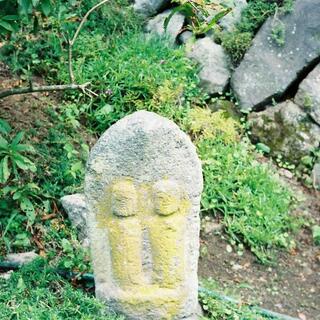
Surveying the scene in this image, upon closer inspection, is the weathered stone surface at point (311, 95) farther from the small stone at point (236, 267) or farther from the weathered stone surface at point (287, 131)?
the small stone at point (236, 267)

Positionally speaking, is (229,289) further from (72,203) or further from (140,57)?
(140,57)

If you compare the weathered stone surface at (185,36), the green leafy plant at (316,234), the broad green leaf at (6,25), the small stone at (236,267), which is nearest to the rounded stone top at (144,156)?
the broad green leaf at (6,25)

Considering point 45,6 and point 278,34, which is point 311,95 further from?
point 45,6

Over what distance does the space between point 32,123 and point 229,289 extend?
5.94 feet

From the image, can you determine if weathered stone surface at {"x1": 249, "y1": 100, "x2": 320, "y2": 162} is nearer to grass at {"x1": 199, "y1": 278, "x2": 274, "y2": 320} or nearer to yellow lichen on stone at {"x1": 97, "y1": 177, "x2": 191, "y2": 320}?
grass at {"x1": 199, "y1": 278, "x2": 274, "y2": 320}

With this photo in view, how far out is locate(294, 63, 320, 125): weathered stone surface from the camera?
18.7 feet

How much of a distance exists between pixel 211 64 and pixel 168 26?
533mm

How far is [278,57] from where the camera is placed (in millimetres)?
5902

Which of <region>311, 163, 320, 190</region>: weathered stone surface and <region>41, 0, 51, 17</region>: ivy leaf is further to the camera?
<region>311, 163, 320, 190</region>: weathered stone surface

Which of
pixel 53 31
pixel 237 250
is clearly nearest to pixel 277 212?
pixel 237 250

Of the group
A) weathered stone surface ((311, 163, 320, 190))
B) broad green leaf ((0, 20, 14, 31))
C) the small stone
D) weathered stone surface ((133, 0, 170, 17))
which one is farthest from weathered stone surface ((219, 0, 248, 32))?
broad green leaf ((0, 20, 14, 31))

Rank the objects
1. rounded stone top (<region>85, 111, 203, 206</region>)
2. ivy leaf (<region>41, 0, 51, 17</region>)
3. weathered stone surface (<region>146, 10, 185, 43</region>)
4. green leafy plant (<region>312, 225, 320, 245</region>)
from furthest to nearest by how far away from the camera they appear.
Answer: weathered stone surface (<region>146, 10, 185, 43</region>) → green leafy plant (<region>312, 225, 320, 245</region>) → ivy leaf (<region>41, 0, 51, 17</region>) → rounded stone top (<region>85, 111, 203, 206</region>)

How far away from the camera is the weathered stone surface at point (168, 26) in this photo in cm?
611

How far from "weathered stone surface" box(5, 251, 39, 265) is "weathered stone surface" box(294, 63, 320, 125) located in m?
2.47
